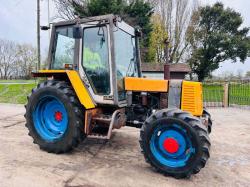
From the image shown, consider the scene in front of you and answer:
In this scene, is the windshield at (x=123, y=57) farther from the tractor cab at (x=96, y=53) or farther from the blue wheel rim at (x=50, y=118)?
the blue wheel rim at (x=50, y=118)

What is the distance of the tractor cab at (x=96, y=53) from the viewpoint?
168 inches

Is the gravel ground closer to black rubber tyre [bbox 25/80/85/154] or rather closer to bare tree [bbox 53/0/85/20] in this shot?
black rubber tyre [bbox 25/80/85/154]

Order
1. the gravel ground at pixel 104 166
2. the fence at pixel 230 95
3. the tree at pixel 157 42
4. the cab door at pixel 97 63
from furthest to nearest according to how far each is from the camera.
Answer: the tree at pixel 157 42 → the fence at pixel 230 95 → the cab door at pixel 97 63 → the gravel ground at pixel 104 166

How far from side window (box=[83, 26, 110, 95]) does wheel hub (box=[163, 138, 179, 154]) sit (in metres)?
1.30

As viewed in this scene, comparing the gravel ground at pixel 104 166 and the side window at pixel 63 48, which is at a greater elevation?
the side window at pixel 63 48

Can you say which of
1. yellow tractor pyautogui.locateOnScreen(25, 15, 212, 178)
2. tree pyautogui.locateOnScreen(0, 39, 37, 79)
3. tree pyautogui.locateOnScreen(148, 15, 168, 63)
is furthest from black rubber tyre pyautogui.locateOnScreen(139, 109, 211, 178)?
tree pyautogui.locateOnScreen(0, 39, 37, 79)

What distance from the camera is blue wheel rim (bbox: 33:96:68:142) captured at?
14.7 ft

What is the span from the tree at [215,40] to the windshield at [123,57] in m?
21.5

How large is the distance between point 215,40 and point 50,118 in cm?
2314

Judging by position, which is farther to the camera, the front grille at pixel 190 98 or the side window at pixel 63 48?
the side window at pixel 63 48

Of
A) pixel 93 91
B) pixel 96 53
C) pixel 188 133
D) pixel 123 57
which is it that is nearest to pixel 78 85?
pixel 93 91

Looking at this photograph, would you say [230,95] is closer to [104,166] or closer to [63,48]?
[63,48]

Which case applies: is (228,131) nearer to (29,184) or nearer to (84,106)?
(84,106)

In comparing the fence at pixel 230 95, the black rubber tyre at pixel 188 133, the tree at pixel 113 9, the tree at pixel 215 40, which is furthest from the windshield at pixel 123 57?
the tree at pixel 215 40
